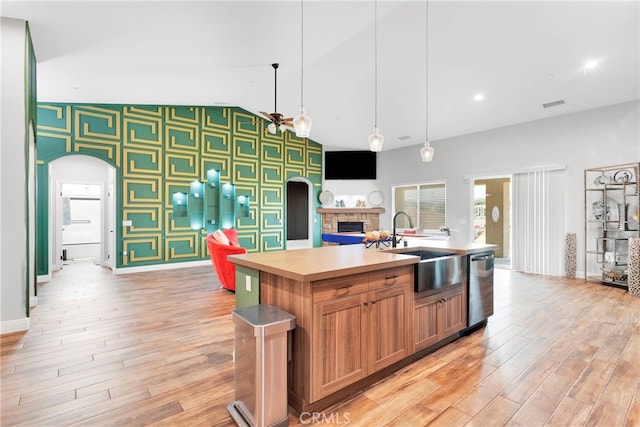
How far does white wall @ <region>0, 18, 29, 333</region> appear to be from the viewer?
10.3 feet

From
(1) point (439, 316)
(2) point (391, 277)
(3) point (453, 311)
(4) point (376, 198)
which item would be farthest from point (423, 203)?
(2) point (391, 277)

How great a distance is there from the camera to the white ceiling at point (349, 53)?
3.41m

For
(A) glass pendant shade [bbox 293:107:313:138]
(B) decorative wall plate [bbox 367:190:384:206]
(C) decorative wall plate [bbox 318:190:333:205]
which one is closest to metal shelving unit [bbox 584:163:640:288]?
(B) decorative wall plate [bbox 367:190:384:206]

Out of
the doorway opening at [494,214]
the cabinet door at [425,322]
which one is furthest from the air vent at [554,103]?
the cabinet door at [425,322]

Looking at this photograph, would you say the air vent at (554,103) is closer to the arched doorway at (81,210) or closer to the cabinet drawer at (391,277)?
the cabinet drawer at (391,277)

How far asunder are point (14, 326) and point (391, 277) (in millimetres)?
3779

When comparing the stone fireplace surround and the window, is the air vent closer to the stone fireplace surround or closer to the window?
the window

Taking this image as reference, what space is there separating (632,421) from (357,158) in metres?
7.99

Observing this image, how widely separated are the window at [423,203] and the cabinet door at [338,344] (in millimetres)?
6441

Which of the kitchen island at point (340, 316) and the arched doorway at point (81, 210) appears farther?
the arched doorway at point (81, 210)

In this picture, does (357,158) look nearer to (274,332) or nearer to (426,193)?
(426,193)

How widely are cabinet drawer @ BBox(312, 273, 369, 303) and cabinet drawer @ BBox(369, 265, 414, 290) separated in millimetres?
69

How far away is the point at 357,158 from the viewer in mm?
9250

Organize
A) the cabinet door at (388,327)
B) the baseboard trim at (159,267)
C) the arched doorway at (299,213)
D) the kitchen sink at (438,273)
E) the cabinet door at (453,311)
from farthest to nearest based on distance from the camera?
1. the arched doorway at (299,213)
2. the baseboard trim at (159,267)
3. the cabinet door at (453,311)
4. the kitchen sink at (438,273)
5. the cabinet door at (388,327)
